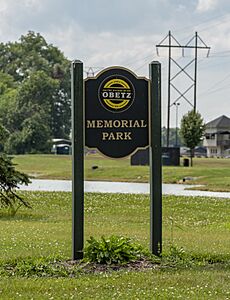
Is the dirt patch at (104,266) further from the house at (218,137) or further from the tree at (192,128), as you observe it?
the house at (218,137)

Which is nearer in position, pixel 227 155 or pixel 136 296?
pixel 136 296

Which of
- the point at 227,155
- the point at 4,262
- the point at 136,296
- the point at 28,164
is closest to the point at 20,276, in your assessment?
the point at 4,262

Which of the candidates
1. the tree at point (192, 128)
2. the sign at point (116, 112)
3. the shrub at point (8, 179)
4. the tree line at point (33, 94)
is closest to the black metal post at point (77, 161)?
the sign at point (116, 112)

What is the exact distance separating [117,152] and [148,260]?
5.09 ft

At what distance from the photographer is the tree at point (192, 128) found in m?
58.0

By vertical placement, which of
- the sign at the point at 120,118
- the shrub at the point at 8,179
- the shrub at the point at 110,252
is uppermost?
the sign at the point at 120,118

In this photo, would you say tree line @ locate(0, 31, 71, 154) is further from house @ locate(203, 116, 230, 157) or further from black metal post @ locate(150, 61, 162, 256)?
black metal post @ locate(150, 61, 162, 256)

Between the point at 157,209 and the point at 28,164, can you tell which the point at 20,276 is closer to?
the point at 157,209

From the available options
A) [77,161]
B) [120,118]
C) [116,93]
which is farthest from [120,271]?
[116,93]

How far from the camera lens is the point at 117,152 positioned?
9.36 m

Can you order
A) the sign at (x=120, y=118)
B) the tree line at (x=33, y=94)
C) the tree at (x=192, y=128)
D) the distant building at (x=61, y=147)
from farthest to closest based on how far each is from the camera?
the distant building at (x=61, y=147) → the tree line at (x=33, y=94) → the tree at (x=192, y=128) → the sign at (x=120, y=118)

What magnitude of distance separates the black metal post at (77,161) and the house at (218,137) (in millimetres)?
91929

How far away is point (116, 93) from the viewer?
9.38m

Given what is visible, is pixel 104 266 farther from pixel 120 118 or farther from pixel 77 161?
pixel 120 118
